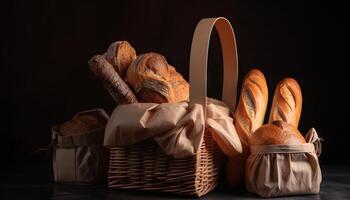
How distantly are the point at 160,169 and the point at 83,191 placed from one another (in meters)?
0.24

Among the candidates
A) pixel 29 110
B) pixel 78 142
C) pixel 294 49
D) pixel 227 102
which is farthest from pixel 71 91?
pixel 294 49

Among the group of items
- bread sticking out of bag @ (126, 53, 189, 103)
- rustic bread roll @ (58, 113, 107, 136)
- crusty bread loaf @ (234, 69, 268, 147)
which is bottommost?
rustic bread roll @ (58, 113, 107, 136)

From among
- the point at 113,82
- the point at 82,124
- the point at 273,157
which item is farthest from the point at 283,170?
the point at 82,124

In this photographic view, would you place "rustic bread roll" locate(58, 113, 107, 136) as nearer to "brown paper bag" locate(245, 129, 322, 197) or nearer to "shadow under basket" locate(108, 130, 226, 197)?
"shadow under basket" locate(108, 130, 226, 197)

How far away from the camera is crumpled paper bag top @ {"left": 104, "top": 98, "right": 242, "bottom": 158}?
1182 millimetres

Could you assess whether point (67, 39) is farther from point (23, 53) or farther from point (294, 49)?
point (294, 49)

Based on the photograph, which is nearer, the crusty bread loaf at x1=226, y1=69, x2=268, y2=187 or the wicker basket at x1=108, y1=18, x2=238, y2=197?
the wicker basket at x1=108, y1=18, x2=238, y2=197

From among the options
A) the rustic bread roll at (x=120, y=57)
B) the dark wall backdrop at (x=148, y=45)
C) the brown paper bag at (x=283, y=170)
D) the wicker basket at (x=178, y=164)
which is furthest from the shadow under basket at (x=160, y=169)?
the dark wall backdrop at (x=148, y=45)

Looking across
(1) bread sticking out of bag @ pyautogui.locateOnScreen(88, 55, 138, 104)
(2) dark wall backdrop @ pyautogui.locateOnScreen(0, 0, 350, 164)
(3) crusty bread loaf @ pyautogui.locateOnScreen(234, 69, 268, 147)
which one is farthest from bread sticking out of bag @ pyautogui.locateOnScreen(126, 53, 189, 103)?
(2) dark wall backdrop @ pyautogui.locateOnScreen(0, 0, 350, 164)

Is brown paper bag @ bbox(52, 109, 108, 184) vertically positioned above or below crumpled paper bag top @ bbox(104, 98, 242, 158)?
below

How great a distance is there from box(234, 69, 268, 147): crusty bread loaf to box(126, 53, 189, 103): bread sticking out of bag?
15 centimetres

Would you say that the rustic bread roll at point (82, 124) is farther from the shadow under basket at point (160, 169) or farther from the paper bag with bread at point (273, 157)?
the paper bag with bread at point (273, 157)

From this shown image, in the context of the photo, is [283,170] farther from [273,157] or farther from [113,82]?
[113,82]

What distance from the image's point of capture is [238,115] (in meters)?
1.38
